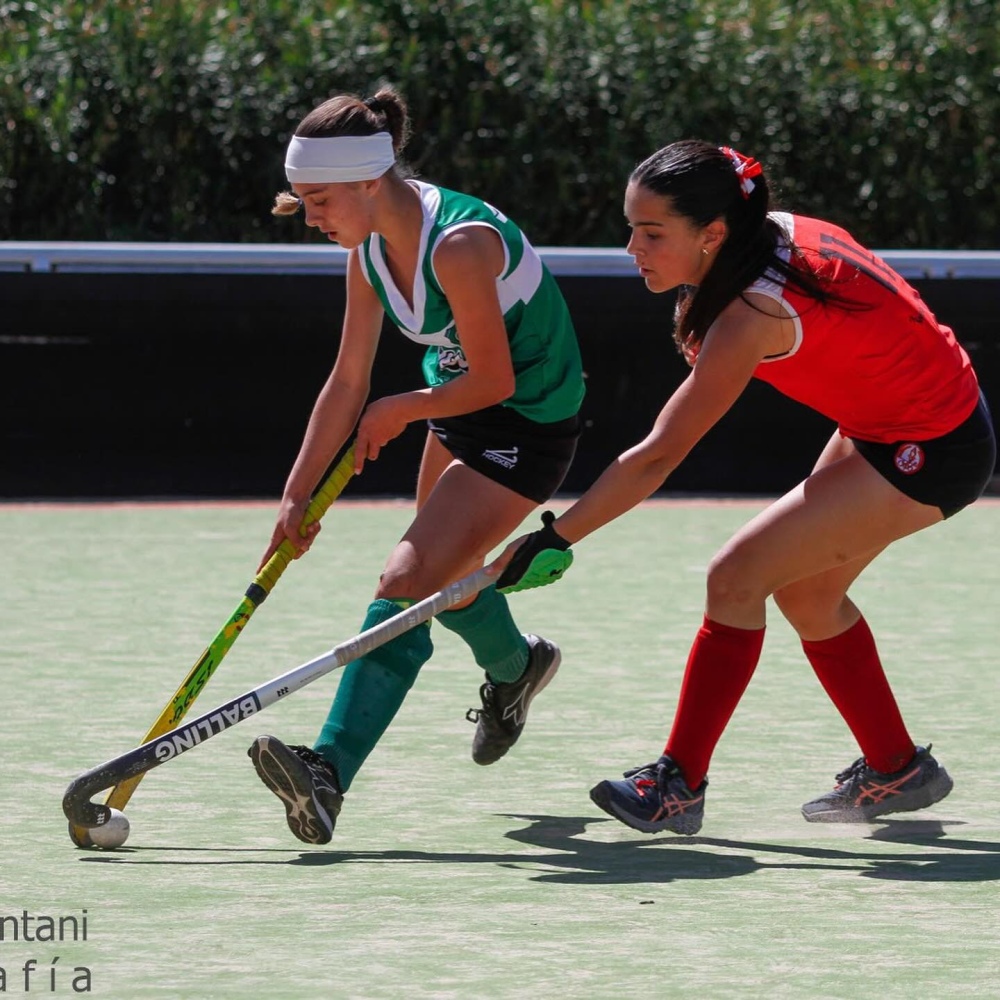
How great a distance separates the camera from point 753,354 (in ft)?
15.9

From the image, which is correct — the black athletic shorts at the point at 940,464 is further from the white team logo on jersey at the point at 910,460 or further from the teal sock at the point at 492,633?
the teal sock at the point at 492,633

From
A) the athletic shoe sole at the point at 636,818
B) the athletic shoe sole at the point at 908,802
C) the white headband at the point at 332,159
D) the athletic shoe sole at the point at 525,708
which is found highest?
the white headband at the point at 332,159

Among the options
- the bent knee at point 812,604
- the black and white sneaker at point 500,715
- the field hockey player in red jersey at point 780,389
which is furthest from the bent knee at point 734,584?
the black and white sneaker at point 500,715

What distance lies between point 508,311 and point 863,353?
3.09 feet

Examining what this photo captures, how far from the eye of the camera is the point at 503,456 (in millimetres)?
5547

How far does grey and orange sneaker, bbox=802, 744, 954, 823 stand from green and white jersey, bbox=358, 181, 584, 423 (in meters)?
1.16

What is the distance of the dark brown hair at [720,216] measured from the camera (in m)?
4.91

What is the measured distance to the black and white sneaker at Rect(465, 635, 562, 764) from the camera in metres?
5.82

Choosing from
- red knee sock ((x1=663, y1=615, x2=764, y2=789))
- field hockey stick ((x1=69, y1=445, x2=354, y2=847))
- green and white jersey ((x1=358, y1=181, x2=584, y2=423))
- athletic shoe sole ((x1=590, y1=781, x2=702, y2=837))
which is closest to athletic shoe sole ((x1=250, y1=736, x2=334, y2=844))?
field hockey stick ((x1=69, y1=445, x2=354, y2=847))

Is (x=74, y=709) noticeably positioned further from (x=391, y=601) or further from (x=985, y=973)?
(x=985, y=973)

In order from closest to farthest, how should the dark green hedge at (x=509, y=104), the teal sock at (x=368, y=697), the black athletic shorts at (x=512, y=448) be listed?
the teal sock at (x=368, y=697), the black athletic shorts at (x=512, y=448), the dark green hedge at (x=509, y=104)

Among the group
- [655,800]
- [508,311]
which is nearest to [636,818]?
[655,800]

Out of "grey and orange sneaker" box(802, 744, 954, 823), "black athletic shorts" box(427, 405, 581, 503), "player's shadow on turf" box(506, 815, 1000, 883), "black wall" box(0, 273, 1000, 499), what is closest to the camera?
"player's shadow on turf" box(506, 815, 1000, 883)

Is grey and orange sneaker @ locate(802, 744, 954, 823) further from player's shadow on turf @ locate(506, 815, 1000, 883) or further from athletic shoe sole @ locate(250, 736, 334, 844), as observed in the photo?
athletic shoe sole @ locate(250, 736, 334, 844)
